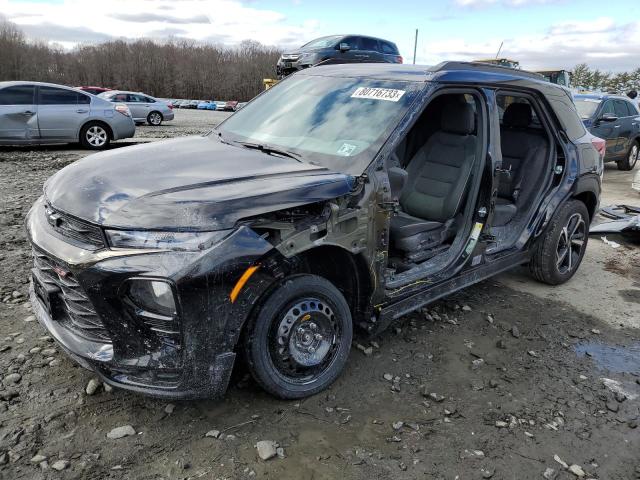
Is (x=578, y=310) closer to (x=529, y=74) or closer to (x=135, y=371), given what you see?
(x=529, y=74)

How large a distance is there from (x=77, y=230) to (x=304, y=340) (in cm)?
130

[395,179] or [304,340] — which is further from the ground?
[395,179]

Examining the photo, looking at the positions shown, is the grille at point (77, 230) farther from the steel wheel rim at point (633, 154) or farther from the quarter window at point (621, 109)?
the steel wheel rim at point (633, 154)

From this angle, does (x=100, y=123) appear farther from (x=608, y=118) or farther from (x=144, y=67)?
(x=144, y=67)

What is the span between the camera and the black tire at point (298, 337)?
259 cm

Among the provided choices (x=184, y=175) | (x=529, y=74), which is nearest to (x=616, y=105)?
(x=529, y=74)

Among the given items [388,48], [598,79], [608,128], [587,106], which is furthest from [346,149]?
[598,79]

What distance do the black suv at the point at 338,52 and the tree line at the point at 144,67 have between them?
6116cm

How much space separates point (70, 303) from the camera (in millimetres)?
2529

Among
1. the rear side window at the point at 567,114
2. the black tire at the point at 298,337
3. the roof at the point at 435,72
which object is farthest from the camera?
the rear side window at the point at 567,114

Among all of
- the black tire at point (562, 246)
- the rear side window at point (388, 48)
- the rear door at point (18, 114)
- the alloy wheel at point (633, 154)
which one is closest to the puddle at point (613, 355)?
the black tire at point (562, 246)

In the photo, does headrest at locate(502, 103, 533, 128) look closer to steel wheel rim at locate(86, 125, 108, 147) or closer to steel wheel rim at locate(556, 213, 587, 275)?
steel wheel rim at locate(556, 213, 587, 275)

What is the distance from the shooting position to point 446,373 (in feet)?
10.8

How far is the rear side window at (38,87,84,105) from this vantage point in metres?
10.5
